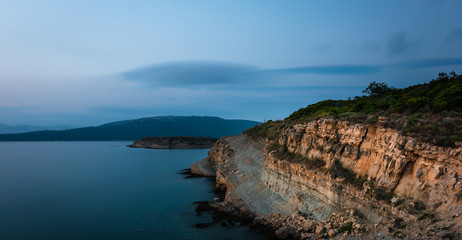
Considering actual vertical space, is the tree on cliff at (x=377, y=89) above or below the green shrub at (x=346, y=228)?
above

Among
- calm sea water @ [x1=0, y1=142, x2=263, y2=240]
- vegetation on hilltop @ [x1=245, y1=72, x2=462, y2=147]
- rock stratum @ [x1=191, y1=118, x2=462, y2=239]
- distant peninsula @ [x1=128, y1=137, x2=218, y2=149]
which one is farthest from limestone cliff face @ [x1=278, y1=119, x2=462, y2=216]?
distant peninsula @ [x1=128, y1=137, x2=218, y2=149]

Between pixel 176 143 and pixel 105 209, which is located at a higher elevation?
pixel 176 143

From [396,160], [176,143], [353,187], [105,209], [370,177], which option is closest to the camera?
[396,160]

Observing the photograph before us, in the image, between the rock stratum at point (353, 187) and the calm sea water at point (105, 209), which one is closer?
the rock stratum at point (353, 187)

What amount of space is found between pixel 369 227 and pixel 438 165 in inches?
156

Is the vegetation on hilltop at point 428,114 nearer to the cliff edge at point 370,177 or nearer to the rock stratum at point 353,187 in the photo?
the cliff edge at point 370,177

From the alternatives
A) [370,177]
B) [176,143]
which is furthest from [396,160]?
[176,143]

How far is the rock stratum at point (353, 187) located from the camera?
9.88 metres

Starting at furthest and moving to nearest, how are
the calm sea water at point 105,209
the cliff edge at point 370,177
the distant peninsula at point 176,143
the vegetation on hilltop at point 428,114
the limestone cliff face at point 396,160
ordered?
the distant peninsula at point 176,143
the calm sea water at point 105,209
the vegetation on hilltop at point 428,114
the cliff edge at point 370,177
the limestone cliff face at point 396,160

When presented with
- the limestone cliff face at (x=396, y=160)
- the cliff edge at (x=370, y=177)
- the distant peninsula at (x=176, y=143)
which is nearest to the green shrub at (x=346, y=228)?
the cliff edge at (x=370, y=177)

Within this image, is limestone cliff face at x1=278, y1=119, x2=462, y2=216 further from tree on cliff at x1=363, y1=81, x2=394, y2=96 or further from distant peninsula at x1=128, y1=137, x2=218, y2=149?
distant peninsula at x1=128, y1=137, x2=218, y2=149

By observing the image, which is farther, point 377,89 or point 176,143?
point 176,143

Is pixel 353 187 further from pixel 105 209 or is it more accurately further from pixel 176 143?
pixel 176 143

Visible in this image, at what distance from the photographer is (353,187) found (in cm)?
1312
